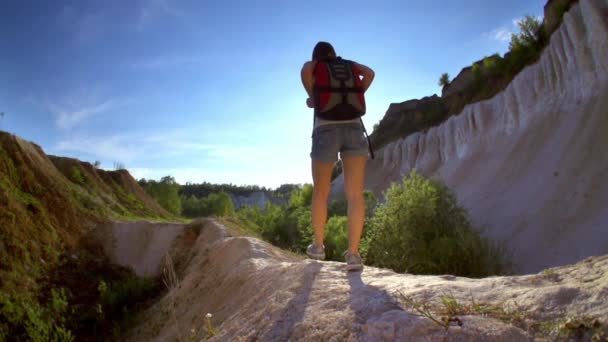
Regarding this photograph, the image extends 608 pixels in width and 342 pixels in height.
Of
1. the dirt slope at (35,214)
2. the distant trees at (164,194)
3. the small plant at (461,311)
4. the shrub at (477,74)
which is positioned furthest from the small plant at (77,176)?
the distant trees at (164,194)

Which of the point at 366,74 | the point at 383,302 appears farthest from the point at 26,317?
the point at 383,302

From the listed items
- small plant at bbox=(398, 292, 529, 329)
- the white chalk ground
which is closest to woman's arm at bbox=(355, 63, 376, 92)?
the white chalk ground

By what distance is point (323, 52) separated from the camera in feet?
12.9

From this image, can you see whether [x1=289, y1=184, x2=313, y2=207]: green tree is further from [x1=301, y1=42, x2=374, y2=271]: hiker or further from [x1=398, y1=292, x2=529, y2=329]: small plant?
[x1=398, y1=292, x2=529, y2=329]: small plant

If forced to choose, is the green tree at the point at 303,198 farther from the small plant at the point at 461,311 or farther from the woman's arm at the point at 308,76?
the small plant at the point at 461,311

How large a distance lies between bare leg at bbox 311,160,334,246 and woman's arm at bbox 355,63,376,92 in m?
0.80

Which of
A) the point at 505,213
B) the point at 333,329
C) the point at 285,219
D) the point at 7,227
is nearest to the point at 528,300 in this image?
the point at 333,329

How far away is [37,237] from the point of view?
1057 centimetres

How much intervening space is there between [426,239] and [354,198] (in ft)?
21.4

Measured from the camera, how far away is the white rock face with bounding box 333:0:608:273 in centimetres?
1075

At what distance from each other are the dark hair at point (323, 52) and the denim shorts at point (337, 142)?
2.10ft

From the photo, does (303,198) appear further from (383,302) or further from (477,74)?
(383,302)

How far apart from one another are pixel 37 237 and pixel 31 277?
5.49 ft

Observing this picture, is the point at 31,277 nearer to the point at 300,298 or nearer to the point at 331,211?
the point at 300,298
